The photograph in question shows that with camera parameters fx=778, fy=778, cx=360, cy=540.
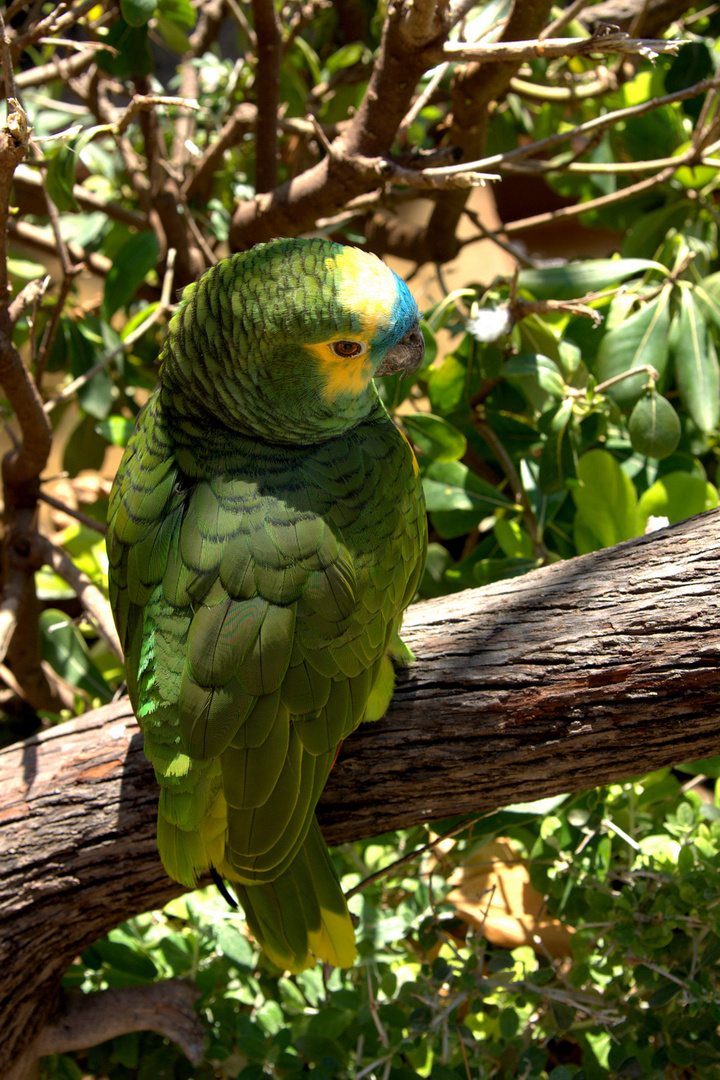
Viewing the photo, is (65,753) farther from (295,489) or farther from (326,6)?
(326,6)

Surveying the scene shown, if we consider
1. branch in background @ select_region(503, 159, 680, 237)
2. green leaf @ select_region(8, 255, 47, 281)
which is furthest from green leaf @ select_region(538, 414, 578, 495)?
green leaf @ select_region(8, 255, 47, 281)

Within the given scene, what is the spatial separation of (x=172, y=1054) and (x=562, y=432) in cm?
110

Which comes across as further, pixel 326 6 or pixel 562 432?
pixel 326 6

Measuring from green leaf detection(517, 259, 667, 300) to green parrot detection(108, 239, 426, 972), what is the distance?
47cm

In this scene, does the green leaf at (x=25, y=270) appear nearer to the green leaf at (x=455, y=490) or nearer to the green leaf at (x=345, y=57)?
the green leaf at (x=345, y=57)

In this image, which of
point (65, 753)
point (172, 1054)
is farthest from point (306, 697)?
point (172, 1054)

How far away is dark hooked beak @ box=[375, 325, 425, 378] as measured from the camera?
96cm

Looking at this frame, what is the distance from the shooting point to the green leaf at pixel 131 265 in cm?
147

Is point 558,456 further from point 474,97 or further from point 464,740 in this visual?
point 474,97

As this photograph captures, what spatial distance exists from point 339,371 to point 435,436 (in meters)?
0.40

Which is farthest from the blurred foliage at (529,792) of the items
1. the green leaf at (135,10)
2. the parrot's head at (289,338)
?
the parrot's head at (289,338)

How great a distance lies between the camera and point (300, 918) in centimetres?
91

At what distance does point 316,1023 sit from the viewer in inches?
43.6

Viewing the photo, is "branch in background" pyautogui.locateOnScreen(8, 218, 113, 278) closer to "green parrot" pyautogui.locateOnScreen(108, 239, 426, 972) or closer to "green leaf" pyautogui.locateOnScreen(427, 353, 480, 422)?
"green leaf" pyautogui.locateOnScreen(427, 353, 480, 422)
